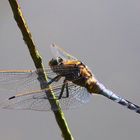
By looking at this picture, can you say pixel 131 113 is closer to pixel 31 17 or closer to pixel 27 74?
pixel 31 17

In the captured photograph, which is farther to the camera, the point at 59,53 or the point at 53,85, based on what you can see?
the point at 59,53

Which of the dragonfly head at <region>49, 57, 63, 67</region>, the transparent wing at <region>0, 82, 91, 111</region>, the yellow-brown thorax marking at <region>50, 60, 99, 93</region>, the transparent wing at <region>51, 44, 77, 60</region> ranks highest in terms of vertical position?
A: the transparent wing at <region>51, 44, 77, 60</region>

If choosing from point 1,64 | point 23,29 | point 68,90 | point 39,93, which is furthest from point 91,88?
point 1,64

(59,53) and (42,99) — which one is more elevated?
(59,53)

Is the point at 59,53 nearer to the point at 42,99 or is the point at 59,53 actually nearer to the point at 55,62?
the point at 55,62

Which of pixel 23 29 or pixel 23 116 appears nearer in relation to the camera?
pixel 23 29

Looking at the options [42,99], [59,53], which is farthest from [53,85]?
[59,53]
